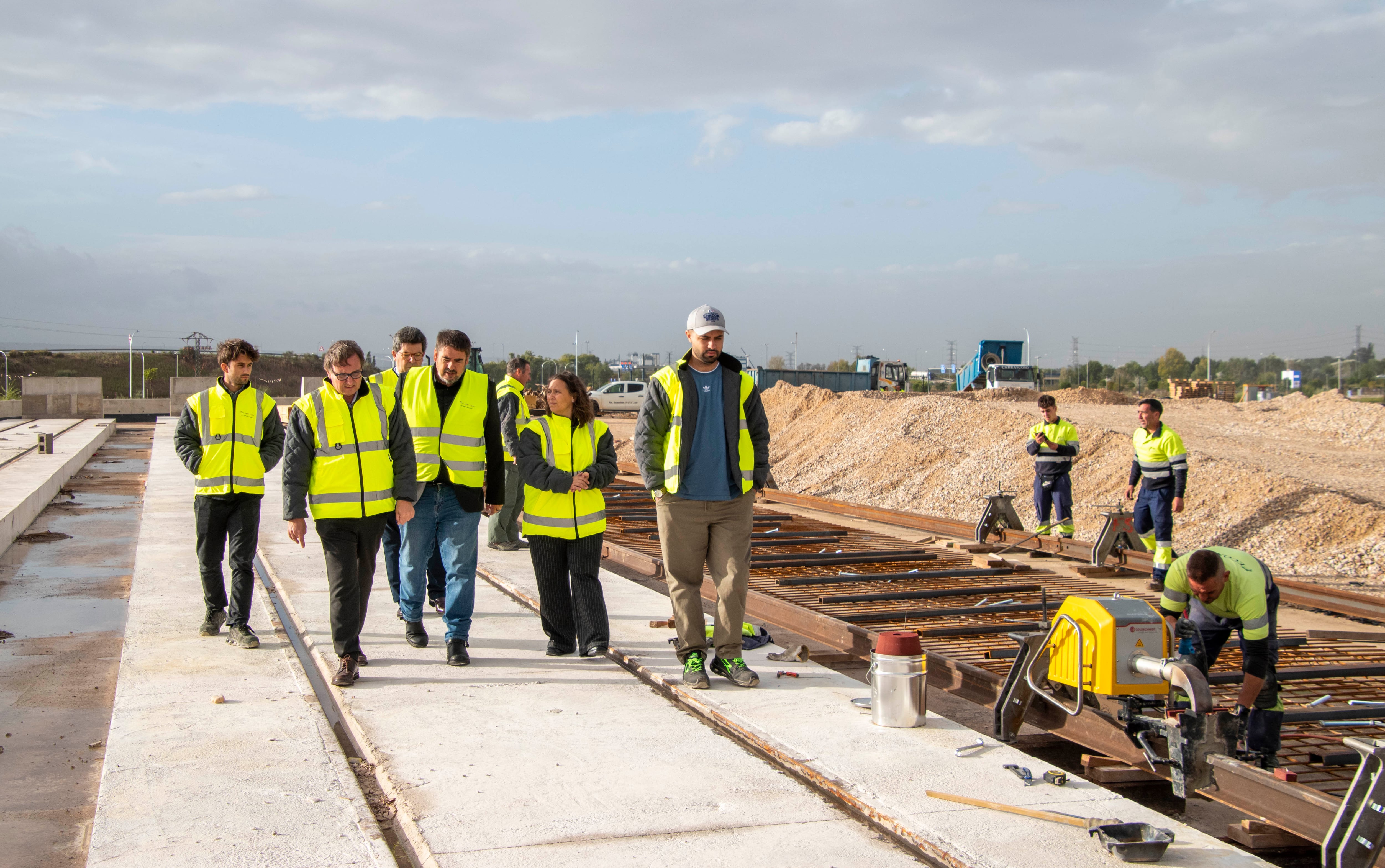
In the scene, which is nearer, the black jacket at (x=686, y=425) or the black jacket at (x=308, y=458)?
the black jacket at (x=686, y=425)

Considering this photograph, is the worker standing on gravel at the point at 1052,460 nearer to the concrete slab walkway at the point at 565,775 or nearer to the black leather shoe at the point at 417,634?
the concrete slab walkway at the point at 565,775

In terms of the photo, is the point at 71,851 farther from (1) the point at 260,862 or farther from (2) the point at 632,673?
(2) the point at 632,673

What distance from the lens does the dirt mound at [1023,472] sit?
13.2 meters

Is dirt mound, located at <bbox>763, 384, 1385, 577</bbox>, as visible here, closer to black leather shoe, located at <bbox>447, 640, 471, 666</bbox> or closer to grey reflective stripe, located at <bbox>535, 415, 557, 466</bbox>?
grey reflective stripe, located at <bbox>535, 415, 557, 466</bbox>

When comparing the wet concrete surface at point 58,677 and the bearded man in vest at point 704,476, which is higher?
the bearded man in vest at point 704,476

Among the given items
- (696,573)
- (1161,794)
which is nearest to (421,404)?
(696,573)

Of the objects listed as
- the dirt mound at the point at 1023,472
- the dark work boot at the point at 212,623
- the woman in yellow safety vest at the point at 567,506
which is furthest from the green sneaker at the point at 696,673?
the dirt mound at the point at 1023,472

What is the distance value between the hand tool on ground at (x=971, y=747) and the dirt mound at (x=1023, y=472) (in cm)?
918

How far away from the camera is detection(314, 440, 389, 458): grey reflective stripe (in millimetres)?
5734

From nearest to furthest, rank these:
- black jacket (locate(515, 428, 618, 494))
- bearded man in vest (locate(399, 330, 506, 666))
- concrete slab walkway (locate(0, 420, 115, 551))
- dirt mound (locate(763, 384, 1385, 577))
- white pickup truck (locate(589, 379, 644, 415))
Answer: black jacket (locate(515, 428, 618, 494)) < bearded man in vest (locate(399, 330, 506, 666)) < concrete slab walkway (locate(0, 420, 115, 551)) < dirt mound (locate(763, 384, 1385, 577)) < white pickup truck (locate(589, 379, 644, 415))

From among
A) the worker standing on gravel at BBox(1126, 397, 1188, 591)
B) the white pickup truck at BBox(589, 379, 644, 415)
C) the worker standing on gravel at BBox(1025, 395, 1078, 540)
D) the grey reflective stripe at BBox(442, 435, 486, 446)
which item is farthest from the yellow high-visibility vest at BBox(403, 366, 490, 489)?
the white pickup truck at BBox(589, 379, 644, 415)

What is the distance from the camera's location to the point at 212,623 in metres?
6.82

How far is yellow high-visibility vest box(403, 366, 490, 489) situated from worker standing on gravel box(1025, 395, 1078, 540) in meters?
7.87

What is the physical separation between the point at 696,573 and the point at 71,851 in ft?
9.78
